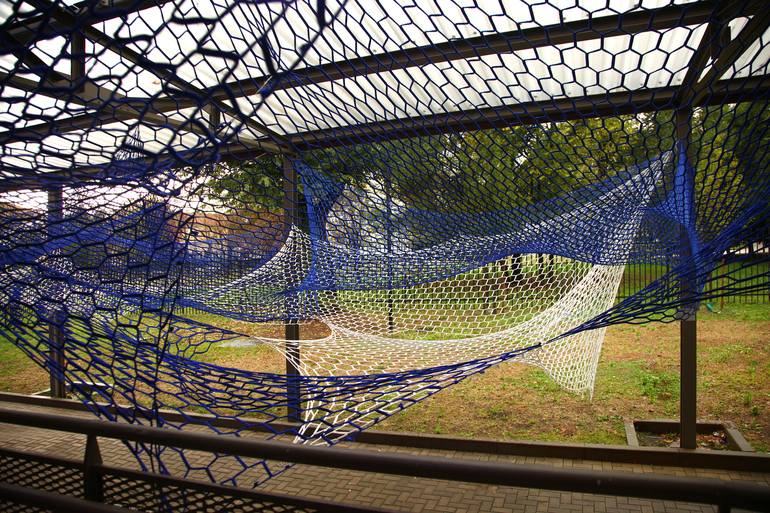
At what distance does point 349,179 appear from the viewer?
2416 millimetres

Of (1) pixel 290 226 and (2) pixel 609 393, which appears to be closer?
(1) pixel 290 226

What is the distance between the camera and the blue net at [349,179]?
3.98ft

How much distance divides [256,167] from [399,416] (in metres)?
2.70

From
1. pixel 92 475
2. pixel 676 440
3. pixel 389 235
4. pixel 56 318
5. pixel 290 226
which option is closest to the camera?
pixel 92 475

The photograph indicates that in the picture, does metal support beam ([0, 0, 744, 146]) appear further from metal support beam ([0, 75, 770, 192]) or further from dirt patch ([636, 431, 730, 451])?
dirt patch ([636, 431, 730, 451])

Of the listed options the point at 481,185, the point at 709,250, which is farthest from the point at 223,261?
the point at 709,250

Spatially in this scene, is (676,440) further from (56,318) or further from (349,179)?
(56,318)

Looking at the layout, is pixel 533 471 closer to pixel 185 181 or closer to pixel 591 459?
pixel 185 181

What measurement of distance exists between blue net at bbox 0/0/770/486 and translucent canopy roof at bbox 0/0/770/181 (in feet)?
0.05

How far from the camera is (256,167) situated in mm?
2244

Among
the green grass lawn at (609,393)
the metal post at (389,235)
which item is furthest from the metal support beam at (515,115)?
the green grass lawn at (609,393)

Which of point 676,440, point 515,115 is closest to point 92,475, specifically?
point 515,115

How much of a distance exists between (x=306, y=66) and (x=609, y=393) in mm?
4053

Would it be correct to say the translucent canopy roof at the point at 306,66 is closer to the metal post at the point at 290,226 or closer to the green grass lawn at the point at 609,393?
the metal post at the point at 290,226
